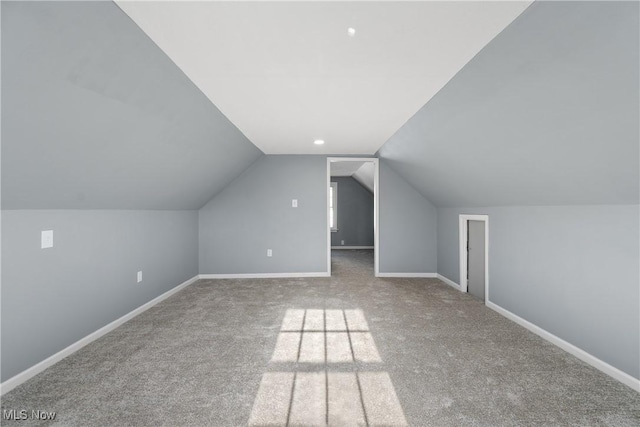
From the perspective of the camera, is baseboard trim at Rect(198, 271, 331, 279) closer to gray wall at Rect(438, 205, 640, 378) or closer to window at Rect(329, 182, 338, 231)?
gray wall at Rect(438, 205, 640, 378)

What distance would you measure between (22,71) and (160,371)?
189 cm

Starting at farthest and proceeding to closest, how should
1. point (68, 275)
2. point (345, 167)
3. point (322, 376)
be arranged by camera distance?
point (345, 167)
point (68, 275)
point (322, 376)

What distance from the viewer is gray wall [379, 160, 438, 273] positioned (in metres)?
4.61

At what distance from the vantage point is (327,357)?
84.2 inches

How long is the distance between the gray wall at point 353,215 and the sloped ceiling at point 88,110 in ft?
19.3

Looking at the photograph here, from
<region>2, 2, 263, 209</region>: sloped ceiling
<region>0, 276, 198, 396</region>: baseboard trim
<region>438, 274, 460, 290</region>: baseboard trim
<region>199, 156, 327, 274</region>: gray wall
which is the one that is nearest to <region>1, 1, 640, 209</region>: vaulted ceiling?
<region>2, 2, 263, 209</region>: sloped ceiling

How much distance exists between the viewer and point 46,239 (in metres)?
1.98

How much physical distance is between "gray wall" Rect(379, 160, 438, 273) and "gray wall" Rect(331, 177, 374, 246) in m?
3.66

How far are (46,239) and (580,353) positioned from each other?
13.3 ft

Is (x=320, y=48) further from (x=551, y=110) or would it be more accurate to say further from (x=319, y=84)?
(x=551, y=110)

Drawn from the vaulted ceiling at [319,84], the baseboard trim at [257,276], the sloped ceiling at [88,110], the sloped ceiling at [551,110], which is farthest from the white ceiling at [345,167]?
the sloped ceiling at [88,110]

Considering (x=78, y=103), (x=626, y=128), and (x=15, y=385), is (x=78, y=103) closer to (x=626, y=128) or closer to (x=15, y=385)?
(x=15, y=385)

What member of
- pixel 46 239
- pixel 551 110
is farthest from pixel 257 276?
pixel 551 110

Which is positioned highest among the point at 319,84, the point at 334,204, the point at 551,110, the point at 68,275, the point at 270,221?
the point at 319,84
